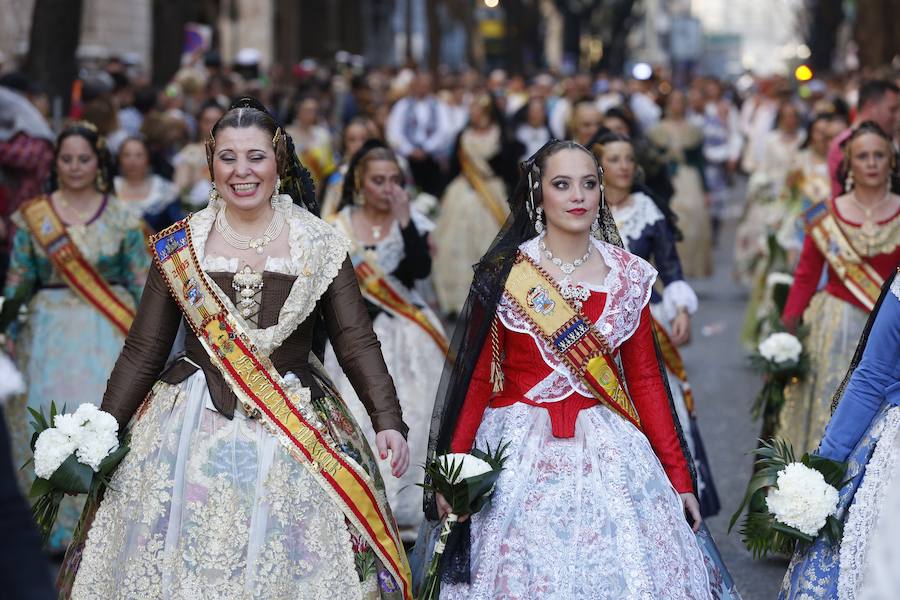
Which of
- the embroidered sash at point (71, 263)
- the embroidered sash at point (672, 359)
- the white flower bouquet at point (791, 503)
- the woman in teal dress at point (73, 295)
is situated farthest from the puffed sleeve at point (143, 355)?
the embroidered sash at point (672, 359)

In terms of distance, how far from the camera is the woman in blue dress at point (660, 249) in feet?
22.9

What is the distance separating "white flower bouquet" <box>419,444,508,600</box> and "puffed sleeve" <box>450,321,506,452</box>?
17 centimetres

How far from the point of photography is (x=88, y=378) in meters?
7.38

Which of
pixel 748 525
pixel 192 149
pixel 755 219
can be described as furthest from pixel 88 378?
pixel 755 219

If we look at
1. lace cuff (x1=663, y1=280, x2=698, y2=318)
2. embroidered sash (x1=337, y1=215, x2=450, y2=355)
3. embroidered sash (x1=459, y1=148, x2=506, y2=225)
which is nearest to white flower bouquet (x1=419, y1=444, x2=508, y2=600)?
lace cuff (x1=663, y1=280, x2=698, y2=318)

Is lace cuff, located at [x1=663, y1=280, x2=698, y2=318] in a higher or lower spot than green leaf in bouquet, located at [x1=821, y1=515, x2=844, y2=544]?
higher

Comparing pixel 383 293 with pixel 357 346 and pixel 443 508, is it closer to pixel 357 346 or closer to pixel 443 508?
pixel 357 346

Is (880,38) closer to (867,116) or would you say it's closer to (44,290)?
(867,116)

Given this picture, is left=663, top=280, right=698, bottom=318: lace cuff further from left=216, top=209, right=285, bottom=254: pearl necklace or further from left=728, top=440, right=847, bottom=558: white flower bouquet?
left=216, top=209, right=285, bottom=254: pearl necklace

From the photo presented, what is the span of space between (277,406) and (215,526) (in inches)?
15.3

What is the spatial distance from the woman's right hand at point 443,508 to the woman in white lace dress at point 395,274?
9.38ft

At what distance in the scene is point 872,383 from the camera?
15.9 ft

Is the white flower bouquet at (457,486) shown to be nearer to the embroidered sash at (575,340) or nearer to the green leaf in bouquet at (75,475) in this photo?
the embroidered sash at (575,340)

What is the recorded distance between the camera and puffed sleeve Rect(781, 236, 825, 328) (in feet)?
23.4
